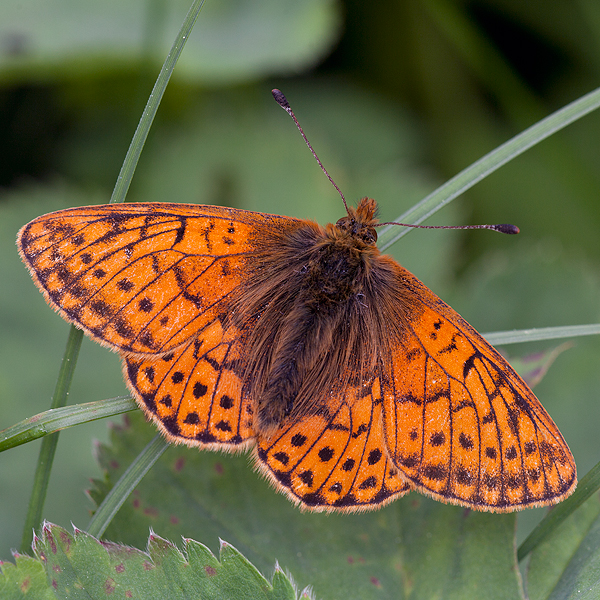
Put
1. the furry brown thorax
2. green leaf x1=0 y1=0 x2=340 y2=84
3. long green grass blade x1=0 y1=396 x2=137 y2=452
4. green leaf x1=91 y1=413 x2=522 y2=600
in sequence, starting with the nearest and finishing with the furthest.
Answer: long green grass blade x1=0 y1=396 x2=137 y2=452 → green leaf x1=91 y1=413 x2=522 y2=600 → the furry brown thorax → green leaf x1=0 y1=0 x2=340 y2=84

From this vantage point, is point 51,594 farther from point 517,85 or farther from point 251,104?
point 517,85

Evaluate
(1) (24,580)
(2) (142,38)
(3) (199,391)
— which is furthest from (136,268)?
(2) (142,38)

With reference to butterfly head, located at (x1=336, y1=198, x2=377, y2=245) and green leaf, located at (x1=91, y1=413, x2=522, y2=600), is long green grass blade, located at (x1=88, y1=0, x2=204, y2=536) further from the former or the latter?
butterfly head, located at (x1=336, y1=198, x2=377, y2=245)

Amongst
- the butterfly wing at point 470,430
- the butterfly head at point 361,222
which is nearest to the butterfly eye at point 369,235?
the butterfly head at point 361,222

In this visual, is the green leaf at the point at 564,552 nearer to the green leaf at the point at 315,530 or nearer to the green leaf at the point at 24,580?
the green leaf at the point at 315,530

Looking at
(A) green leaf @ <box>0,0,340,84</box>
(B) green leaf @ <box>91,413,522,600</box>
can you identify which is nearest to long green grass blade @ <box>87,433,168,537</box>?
(B) green leaf @ <box>91,413,522,600</box>

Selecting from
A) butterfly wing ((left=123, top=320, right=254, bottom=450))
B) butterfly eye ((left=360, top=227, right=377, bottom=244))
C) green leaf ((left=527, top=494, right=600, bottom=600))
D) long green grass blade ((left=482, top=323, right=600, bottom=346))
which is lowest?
green leaf ((left=527, top=494, right=600, bottom=600))
